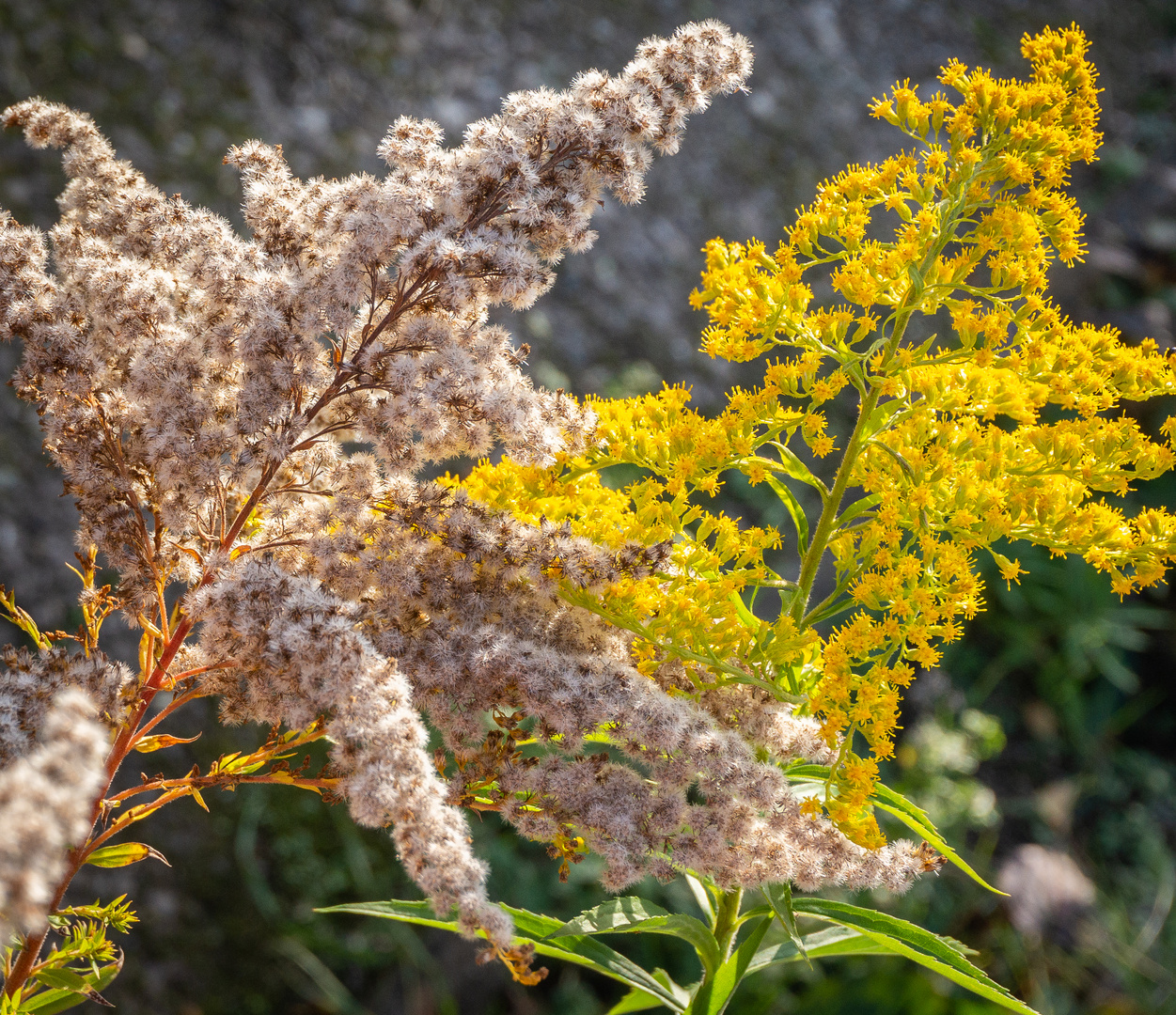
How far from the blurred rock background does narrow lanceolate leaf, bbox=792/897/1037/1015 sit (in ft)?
5.13

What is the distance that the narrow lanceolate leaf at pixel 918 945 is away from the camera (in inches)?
45.3

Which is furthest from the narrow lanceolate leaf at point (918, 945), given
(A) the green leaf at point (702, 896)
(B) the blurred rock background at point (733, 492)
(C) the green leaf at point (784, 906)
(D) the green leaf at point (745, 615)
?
(B) the blurred rock background at point (733, 492)

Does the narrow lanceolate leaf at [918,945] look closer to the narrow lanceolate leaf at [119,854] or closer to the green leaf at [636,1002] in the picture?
the green leaf at [636,1002]

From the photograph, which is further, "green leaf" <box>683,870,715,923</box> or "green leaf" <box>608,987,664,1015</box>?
"green leaf" <box>608,987,664,1015</box>

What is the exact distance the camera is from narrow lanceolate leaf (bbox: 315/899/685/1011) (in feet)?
4.39

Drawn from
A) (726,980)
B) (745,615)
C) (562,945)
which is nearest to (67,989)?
(562,945)

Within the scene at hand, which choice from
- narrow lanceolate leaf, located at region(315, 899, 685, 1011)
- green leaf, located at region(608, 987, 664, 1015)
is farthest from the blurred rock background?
narrow lanceolate leaf, located at region(315, 899, 685, 1011)

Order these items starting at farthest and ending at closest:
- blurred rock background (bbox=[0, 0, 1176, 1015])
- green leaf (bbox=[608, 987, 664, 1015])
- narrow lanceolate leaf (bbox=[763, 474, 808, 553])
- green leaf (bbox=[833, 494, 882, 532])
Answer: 1. blurred rock background (bbox=[0, 0, 1176, 1015])
2. green leaf (bbox=[608, 987, 664, 1015])
3. narrow lanceolate leaf (bbox=[763, 474, 808, 553])
4. green leaf (bbox=[833, 494, 882, 532])

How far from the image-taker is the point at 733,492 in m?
4.47

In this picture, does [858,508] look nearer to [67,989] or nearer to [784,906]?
[784,906]

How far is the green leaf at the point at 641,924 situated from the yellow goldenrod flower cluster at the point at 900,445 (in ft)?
0.84

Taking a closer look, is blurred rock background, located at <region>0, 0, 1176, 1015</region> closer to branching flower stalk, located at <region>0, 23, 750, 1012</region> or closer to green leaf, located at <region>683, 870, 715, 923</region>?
green leaf, located at <region>683, 870, 715, 923</region>

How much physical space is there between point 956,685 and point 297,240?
13.0 ft

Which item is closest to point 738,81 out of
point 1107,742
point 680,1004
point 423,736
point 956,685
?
point 423,736
